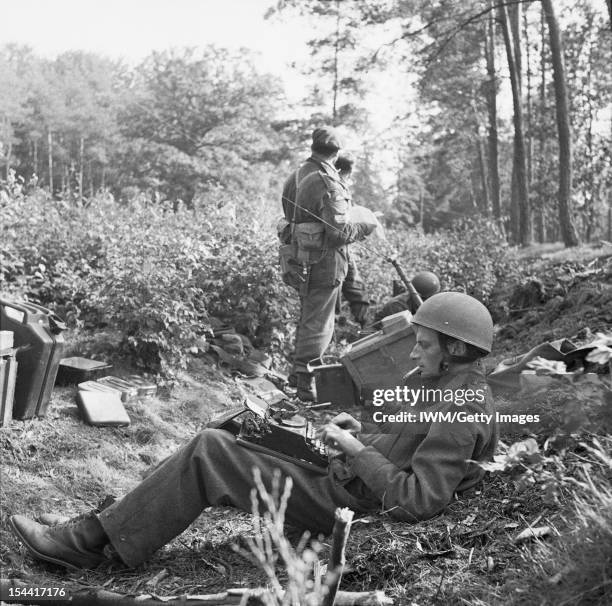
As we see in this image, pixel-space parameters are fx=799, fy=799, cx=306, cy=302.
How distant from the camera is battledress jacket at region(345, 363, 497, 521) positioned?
11.0 ft

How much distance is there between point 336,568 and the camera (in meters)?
2.34

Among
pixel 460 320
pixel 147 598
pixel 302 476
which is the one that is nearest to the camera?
pixel 147 598

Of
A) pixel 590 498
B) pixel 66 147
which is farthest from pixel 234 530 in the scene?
pixel 66 147

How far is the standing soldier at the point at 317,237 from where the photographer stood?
7.83 m

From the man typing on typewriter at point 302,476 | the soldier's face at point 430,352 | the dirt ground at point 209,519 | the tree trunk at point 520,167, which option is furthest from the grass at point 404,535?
the tree trunk at point 520,167

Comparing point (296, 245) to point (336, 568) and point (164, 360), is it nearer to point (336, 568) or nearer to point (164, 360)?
point (164, 360)

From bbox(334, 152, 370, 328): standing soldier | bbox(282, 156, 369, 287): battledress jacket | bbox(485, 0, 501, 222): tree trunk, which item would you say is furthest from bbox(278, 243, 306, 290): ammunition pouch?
bbox(485, 0, 501, 222): tree trunk

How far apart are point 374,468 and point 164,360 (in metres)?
4.30

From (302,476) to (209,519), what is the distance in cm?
117

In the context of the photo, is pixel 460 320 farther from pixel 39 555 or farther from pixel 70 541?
pixel 39 555

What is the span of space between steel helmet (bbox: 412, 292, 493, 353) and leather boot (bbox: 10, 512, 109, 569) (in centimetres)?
179

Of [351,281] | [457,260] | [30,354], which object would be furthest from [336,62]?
[30,354]

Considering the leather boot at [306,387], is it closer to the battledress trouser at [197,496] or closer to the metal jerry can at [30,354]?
the metal jerry can at [30,354]

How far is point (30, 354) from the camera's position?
585 cm
